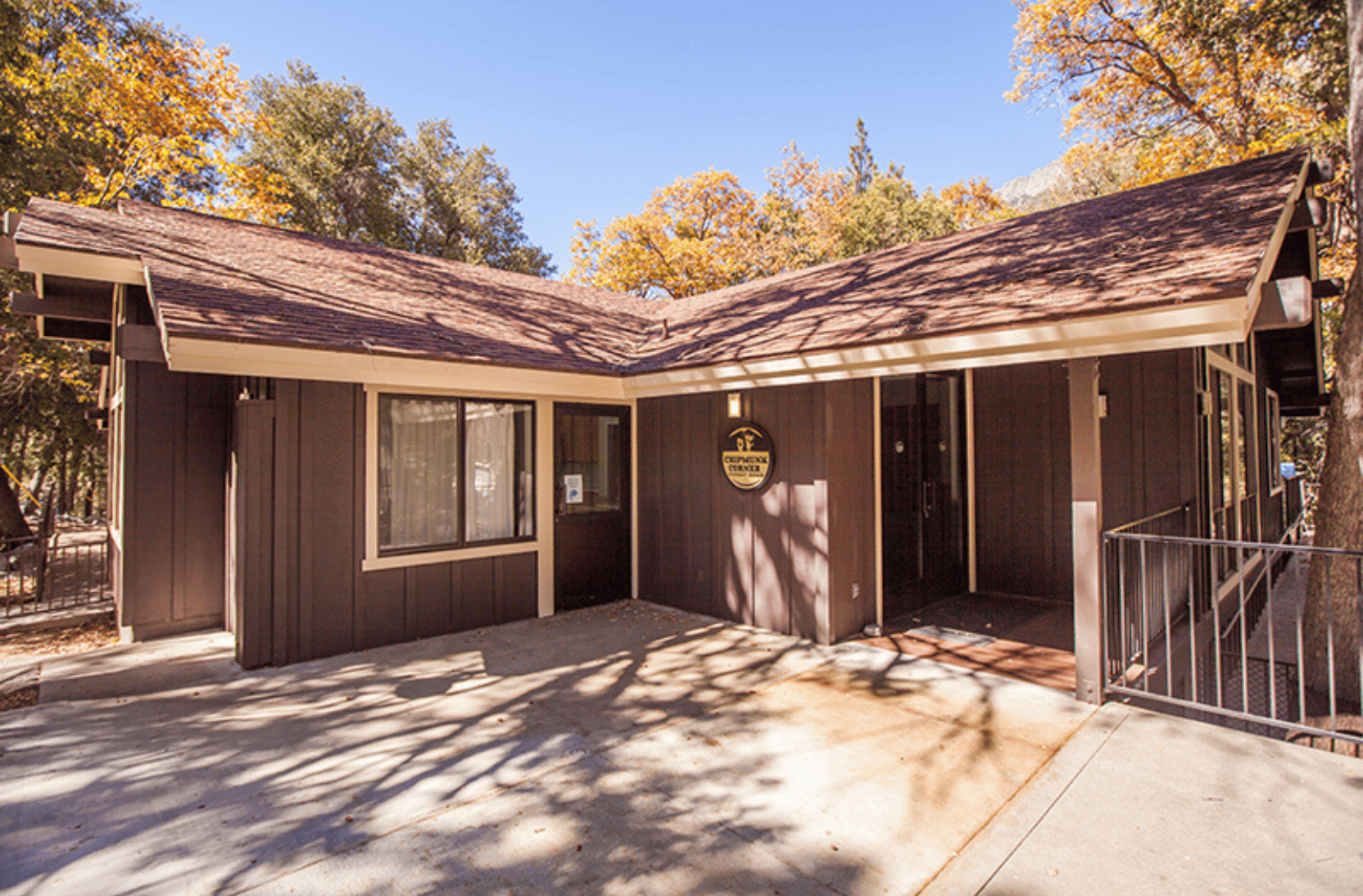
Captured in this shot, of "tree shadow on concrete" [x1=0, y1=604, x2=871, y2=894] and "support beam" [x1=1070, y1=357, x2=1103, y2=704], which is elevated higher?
"support beam" [x1=1070, y1=357, x2=1103, y2=704]

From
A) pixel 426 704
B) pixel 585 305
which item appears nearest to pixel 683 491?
pixel 426 704

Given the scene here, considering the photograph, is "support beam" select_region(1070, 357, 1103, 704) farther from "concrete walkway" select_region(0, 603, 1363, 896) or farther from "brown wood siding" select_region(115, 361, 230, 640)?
"brown wood siding" select_region(115, 361, 230, 640)

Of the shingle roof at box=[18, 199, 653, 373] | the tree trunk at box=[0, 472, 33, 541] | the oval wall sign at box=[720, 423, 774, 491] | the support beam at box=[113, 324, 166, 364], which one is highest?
the shingle roof at box=[18, 199, 653, 373]

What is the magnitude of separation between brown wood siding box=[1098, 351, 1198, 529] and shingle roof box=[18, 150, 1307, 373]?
1305 millimetres

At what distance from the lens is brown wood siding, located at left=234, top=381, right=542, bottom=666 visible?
190 inches

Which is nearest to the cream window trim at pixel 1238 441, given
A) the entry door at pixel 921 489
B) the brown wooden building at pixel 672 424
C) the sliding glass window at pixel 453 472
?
the brown wooden building at pixel 672 424

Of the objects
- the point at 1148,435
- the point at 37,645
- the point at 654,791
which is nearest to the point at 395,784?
the point at 654,791

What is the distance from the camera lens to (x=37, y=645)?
242 inches

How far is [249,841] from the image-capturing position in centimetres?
268

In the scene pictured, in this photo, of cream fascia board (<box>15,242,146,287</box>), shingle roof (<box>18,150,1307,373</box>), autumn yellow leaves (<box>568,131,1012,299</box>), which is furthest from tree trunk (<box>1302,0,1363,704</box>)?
autumn yellow leaves (<box>568,131,1012,299</box>)

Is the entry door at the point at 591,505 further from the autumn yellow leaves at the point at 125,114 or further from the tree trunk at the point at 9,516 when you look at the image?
the tree trunk at the point at 9,516

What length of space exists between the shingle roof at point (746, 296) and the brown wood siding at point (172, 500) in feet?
4.30

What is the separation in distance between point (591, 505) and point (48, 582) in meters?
7.28

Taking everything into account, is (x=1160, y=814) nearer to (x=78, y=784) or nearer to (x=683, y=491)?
(x=683, y=491)
